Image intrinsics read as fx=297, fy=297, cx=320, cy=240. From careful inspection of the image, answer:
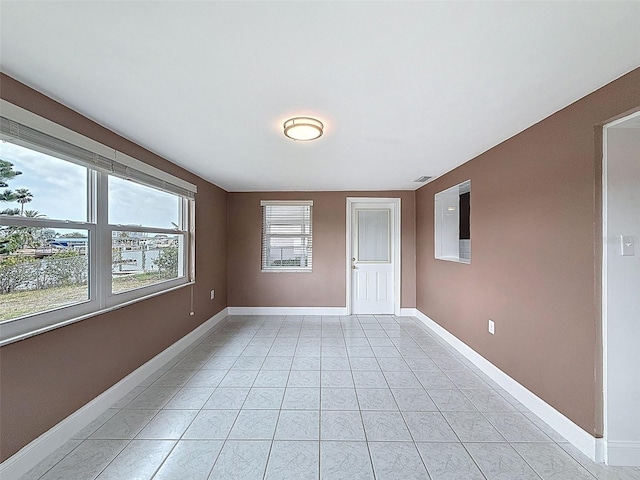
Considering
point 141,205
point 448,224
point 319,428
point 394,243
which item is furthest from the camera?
point 394,243

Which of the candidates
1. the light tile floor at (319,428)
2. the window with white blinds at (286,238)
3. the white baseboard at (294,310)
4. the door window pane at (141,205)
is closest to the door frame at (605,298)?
the light tile floor at (319,428)

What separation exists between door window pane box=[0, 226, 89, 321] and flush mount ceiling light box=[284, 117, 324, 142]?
1687 millimetres

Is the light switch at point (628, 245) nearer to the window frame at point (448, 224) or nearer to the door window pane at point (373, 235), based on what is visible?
the window frame at point (448, 224)

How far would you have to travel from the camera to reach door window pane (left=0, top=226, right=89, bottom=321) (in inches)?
65.6

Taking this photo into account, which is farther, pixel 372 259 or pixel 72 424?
pixel 372 259

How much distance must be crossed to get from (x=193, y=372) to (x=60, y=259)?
1614mm

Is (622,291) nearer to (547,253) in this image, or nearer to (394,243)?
(547,253)

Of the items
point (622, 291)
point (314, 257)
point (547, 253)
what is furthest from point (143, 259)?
point (622, 291)

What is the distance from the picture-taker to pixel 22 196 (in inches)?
68.3

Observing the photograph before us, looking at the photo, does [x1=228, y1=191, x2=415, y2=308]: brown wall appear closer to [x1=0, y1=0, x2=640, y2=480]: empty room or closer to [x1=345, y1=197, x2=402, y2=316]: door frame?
[x1=345, y1=197, x2=402, y2=316]: door frame

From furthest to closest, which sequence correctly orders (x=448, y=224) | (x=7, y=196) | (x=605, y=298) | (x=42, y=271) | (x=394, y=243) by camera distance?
(x=394, y=243)
(x=448, y=224)
(x=42, y=271)
(x=605, y=298)
(x=7, y=196)

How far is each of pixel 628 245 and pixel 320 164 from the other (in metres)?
2.62

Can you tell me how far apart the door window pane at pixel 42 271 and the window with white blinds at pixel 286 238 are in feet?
10.3

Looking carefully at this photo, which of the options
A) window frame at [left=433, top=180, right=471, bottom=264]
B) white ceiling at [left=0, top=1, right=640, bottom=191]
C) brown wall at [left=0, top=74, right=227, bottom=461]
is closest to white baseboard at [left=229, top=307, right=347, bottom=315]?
brown wall at [left=0, top=74, right=227, bottom=461]
